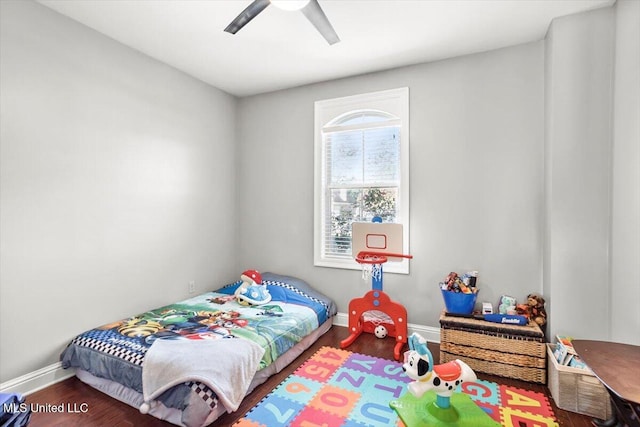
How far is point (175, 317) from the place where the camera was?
9.16 feet

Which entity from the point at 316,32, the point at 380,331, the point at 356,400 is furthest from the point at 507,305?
the point at 316,32

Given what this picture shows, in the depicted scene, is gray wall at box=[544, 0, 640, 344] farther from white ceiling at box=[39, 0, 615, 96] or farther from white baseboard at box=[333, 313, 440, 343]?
white baseboard at box=[333, 313, 440, 343]

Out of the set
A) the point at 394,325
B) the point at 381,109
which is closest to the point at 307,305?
the point at 394,325

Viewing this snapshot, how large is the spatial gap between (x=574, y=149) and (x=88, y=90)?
3.78 metres

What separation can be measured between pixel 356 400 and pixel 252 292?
1.53 m

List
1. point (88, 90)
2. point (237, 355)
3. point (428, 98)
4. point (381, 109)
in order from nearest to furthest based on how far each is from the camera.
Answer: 1. point (237, 355)
2. point (88, 90)
3. point (428, 98)
4. point (381, 109)

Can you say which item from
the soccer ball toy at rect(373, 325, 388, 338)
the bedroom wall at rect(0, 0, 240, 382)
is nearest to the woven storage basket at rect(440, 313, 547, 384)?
the soccer ball toy at rect(373, 325, 388, 338)

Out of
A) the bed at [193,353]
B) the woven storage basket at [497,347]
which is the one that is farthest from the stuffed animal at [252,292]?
the woven storage basket at [497,347]

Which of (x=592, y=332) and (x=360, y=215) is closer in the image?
(x=592, y=332)

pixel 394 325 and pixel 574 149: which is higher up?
pixel 574 149

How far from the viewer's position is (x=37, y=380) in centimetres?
224

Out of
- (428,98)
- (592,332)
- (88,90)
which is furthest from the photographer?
(428,98)

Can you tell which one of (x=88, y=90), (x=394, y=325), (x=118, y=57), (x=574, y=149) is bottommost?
(x=394, y=325)

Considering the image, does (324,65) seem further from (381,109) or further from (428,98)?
(428,98)
